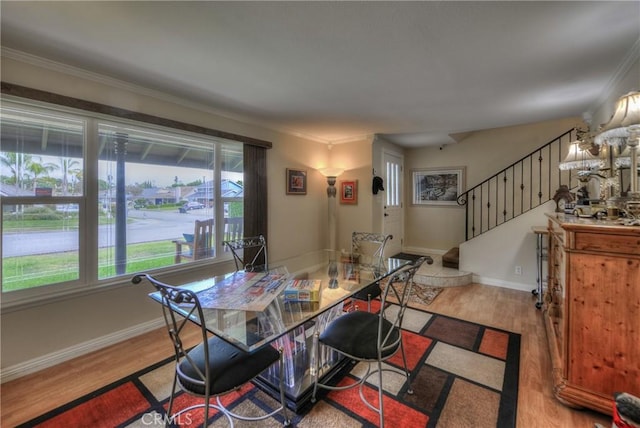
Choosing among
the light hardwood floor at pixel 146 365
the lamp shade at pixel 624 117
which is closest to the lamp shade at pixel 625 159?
the lamp shade at pixel 624 117

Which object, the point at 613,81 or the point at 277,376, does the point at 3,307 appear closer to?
the point at 277,376

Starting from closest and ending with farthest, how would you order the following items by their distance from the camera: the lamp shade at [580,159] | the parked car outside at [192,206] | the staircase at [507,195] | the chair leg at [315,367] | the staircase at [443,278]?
the chair leg at [315,367] < the lamp shade at [580,159] < the parked car outside at [192,206] < the staircase at [443,278] < the staircase at [507,195]

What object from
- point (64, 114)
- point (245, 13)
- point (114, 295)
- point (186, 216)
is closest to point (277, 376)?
point (114, 295)

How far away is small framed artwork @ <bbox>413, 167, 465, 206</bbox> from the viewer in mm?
5430

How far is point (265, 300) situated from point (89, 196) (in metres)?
1.94

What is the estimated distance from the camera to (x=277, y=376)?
188 cm

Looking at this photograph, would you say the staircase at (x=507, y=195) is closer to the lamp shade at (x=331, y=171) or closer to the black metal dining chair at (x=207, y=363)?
the lamp shade at (x=331, y=171)

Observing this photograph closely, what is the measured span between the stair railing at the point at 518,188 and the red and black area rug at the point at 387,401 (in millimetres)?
3302

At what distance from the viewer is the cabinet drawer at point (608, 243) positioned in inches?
57.9

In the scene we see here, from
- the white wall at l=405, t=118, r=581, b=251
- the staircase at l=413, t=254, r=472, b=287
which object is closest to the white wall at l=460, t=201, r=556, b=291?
the staircase at l=413, t=254, r=472, b=287

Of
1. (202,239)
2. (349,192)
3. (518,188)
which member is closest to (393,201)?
(349,192)

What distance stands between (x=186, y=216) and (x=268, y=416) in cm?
228

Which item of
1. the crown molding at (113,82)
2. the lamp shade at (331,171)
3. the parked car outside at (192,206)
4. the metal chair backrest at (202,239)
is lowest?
the metal chair backrest at (202,239)

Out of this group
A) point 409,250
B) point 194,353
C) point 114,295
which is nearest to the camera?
point 194,353
